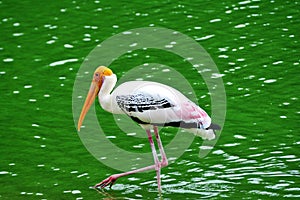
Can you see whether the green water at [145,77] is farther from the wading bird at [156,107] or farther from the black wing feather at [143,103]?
the black wing feather at [143,103]

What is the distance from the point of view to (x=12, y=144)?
14781mm

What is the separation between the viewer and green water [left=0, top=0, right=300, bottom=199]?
1262cm

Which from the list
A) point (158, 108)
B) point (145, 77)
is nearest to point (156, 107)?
point (158, 108)

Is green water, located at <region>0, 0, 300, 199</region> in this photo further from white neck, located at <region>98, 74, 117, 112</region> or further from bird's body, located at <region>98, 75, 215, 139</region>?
white neck, located at <region>98, 74, 117, 112</region>

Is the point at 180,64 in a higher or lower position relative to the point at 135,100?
lower

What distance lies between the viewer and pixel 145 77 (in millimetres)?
17344

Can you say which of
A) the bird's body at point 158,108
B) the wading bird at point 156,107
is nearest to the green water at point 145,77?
the wading bird at point 156,107

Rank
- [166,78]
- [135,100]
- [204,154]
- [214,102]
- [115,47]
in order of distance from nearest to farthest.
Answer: [135,100]
[204,154]
[214,102]
[166,78]
[115,47]

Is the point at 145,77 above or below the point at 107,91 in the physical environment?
below

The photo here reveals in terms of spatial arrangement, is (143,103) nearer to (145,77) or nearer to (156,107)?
(156,107)

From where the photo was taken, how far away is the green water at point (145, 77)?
1262 cm

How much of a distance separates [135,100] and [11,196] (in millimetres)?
2449

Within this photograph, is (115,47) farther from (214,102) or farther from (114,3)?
(214,102)

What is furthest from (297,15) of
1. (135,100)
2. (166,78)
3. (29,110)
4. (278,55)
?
(135,100)
